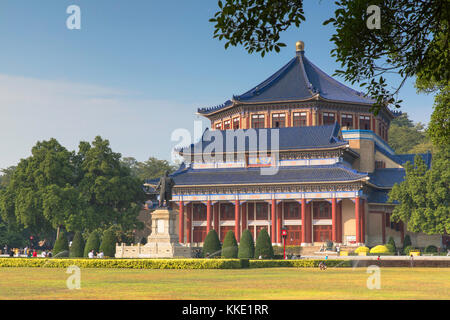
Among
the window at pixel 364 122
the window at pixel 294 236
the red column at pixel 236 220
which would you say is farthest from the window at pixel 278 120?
the window at pixel 294 236

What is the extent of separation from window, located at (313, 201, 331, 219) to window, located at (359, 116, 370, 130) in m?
14.4

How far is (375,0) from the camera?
1695 cm

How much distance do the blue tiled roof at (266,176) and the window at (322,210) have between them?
142 inches

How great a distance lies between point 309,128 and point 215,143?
1119 cm

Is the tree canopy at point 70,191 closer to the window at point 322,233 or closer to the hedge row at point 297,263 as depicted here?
the window at point 322,233

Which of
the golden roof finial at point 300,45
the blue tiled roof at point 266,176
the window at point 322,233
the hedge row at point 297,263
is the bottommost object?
the hedge row at point 297,263

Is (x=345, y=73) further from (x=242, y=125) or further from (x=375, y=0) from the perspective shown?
(x=242, y=125)

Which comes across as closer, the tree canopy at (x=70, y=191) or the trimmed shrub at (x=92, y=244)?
the trimmed shrub at (x=92, y=244)

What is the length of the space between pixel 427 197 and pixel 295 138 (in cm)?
1719

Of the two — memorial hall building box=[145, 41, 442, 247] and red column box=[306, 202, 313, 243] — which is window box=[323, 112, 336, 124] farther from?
red column box=[306, 202, 313, 243]

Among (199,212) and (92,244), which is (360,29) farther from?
(199,212)

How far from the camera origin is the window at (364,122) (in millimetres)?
81938
